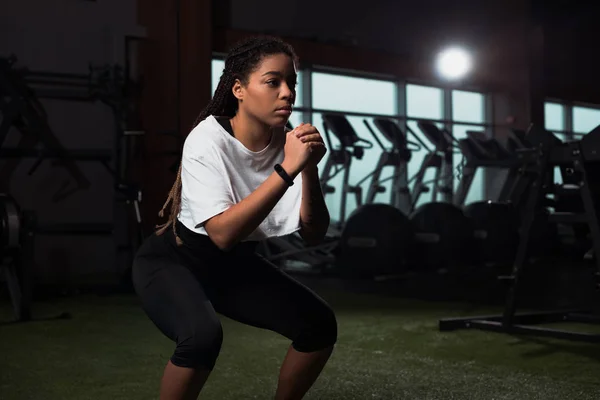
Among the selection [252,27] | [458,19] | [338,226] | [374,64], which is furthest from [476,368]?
[458,19]

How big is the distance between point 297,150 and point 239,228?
0.19m

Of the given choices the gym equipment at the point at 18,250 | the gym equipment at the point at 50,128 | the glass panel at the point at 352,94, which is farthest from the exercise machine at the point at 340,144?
→ the gym equipment at the point at 18,250

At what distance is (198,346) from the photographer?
1.43 meters

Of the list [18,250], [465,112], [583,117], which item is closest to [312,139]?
[18,250]

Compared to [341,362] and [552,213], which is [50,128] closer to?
[341,362]

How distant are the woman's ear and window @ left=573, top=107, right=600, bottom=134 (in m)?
11.7

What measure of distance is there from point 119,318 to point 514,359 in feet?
7.07

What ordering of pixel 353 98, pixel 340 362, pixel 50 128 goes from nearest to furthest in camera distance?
1. pixel 340 362
2. pixel 50 128
3. pixel 353 98

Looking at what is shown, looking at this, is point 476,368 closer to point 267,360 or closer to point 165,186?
point 267,360

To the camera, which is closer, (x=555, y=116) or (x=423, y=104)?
(x=423, y=104)

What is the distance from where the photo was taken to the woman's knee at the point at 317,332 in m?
1.62

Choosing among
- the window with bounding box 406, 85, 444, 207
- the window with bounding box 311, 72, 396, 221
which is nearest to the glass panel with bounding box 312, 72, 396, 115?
the window with bounding box 311, 72, 396, 221

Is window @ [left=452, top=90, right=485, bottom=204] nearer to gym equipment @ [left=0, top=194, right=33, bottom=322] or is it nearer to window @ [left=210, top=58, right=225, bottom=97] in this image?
window @ [left=210, top=58, right=225, bottom=97]

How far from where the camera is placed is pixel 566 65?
36.5 feet
